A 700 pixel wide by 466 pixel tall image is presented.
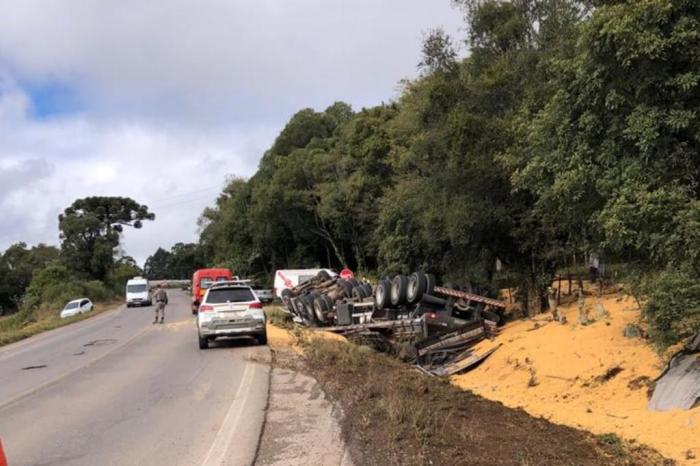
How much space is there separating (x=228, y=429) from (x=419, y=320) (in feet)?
36.6

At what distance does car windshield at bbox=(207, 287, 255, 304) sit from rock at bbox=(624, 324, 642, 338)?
9.39 metres

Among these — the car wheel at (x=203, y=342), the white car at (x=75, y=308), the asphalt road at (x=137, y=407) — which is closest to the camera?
the asphalt road at (x=137, y=407)

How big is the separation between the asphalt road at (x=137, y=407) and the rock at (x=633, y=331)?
7207 mm

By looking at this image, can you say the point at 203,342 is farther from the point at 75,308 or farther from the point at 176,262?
the point at 176,262

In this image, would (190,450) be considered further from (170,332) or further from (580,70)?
(170,332)

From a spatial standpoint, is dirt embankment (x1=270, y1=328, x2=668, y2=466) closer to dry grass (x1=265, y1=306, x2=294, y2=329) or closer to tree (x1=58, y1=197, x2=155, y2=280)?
dry grass (x1=265, y1=306, x2=294, y2=329)

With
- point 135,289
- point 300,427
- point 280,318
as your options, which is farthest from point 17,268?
point 300,427

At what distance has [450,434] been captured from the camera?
23.8ft

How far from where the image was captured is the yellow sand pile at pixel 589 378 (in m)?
8.54

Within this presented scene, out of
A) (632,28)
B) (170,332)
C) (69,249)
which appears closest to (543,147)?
(632,28)

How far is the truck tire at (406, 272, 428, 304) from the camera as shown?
776 inches

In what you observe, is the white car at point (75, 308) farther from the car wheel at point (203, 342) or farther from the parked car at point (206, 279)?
the car wheel at point (203, 342)

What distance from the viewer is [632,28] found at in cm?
986

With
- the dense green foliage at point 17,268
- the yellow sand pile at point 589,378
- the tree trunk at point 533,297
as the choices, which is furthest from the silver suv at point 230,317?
the dense green foliage at point 17,268
